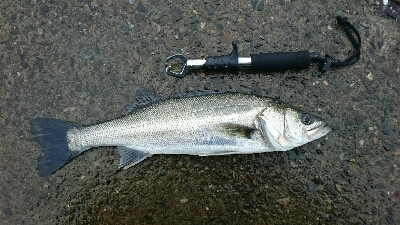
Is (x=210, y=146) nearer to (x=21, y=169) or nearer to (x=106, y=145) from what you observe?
(x=106, y=145)

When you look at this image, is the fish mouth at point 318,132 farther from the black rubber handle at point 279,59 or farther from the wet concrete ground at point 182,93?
the black rubber handle at point 279,59

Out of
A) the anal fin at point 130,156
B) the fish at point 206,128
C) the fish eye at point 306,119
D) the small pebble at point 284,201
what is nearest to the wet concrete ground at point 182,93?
the small pebble at point 284,201

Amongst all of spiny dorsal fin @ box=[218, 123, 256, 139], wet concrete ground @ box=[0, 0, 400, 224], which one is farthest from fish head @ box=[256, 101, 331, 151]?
wet concrete ground @ box=[0, 0, 400, 224]

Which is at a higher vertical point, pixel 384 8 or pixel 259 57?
pixel 384 8

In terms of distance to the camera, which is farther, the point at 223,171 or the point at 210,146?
the point at 223,171

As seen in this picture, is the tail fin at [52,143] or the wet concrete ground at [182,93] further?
the wet concrete ground at [182,93]

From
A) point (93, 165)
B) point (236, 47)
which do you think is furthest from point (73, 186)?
point (236, 47)

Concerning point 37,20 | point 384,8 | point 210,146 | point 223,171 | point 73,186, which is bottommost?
point 73,186
